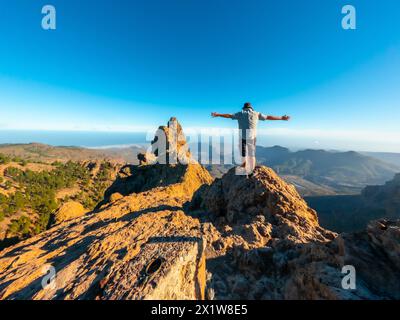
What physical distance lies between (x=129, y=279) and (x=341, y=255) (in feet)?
22.2

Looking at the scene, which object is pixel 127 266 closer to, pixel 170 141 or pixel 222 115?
pixel 222 115

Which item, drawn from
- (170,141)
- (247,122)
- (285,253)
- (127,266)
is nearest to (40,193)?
(170,141)

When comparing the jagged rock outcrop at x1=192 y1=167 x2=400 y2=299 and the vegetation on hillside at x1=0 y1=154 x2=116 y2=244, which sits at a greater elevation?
the jagged rock outcrop at x1=192 y1=167 x2=400 y2=299

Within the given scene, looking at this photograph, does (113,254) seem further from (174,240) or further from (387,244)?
(387,244)

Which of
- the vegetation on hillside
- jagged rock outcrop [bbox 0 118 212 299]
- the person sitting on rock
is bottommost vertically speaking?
the vegetation on hillside

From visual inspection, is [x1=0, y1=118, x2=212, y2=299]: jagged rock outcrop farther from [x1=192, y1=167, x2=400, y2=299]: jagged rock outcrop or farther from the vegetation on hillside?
the vegetation on hillside

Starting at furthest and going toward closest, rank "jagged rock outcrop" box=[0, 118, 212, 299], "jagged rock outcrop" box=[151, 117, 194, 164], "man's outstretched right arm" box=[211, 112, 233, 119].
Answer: "jagged rock outcrop" box=[151, 117, 194, 164], "man's outstretched right arm" box=[211, 112, 233, 119], "jagged rock outcrop" box=[0, 118, 212, 299]

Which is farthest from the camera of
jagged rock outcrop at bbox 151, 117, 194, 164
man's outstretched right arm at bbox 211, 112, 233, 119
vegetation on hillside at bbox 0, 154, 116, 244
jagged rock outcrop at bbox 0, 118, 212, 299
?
jagged rock outcrop at bbox 151, 117, 194, 164

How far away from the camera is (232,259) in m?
8.18

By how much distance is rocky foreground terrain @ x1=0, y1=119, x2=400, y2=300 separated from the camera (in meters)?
5.71

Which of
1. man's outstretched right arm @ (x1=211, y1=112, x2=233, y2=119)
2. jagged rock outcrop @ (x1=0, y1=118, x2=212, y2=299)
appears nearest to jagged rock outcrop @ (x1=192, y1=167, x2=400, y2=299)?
jagged rock outcrop @ (x1=0, y1=118, x2=212, y2=299)

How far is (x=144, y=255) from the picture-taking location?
22.8 feet

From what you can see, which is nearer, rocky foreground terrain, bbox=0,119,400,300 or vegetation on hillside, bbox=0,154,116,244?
rocky foreground terrain, bbox=0,119,400,300
